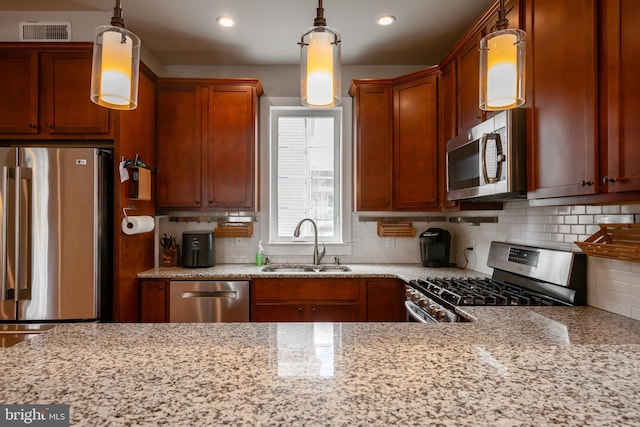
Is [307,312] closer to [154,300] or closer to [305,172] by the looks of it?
[154,300]

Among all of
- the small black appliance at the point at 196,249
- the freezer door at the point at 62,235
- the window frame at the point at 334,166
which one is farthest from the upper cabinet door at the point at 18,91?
the window frame at the point at 334,166

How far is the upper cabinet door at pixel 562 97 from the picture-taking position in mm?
1484

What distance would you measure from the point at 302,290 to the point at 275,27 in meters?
2.02

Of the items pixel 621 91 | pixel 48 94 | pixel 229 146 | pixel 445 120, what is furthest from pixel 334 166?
pixel 621 91

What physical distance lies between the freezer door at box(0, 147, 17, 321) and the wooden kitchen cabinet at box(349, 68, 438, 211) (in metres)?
2.44

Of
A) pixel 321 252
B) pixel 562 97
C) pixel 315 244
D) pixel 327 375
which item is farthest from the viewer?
pixel 321 252

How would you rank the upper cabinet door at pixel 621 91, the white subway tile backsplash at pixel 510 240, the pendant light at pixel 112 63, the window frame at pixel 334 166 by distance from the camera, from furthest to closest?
the window frame at pixel 334 166
the white subway tile backsplash at pixel 510 240
the upper cabinet door at pixel 621 91
the pendant light at pixel 112 63

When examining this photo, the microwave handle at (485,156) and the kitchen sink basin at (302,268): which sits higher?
the microwave handle at (485,156)

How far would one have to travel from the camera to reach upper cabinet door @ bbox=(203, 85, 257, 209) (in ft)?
10.9

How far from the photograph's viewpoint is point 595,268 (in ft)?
6.19

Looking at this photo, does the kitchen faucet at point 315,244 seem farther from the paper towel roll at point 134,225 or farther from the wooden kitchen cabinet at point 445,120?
the paper towel roll at point 134,225

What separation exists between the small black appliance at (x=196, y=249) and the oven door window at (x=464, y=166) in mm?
2000

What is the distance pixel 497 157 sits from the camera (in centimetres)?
202

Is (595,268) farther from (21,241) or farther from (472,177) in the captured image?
(21,241)
